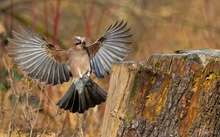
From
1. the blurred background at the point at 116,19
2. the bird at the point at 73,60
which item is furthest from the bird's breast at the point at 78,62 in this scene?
the blurred background at the point at 116,19

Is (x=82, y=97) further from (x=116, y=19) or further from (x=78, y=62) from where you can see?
(x=116, y=19)

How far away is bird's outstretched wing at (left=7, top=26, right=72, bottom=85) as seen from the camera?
16.2ft

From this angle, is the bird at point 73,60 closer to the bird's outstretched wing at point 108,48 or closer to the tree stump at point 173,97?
the bird's outstretched wing at point 108,48

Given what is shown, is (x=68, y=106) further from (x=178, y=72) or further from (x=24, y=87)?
(x=178, y=72)

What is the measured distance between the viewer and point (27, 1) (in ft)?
33.0

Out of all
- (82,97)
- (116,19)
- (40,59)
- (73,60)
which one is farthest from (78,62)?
(116,19)

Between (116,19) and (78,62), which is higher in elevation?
(116,19)

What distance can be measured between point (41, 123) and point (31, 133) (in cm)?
164

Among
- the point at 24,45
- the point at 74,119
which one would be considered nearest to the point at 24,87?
the point at 24,45

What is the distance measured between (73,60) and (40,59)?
13.9 inches

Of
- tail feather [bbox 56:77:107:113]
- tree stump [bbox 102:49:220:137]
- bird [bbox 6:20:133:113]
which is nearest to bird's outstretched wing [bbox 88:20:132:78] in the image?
bird [bbox 6:20:133:113]

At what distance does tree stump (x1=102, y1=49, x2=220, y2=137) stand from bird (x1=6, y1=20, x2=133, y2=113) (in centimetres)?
91

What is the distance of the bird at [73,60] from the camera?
4703 mm

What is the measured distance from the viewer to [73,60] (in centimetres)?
484
